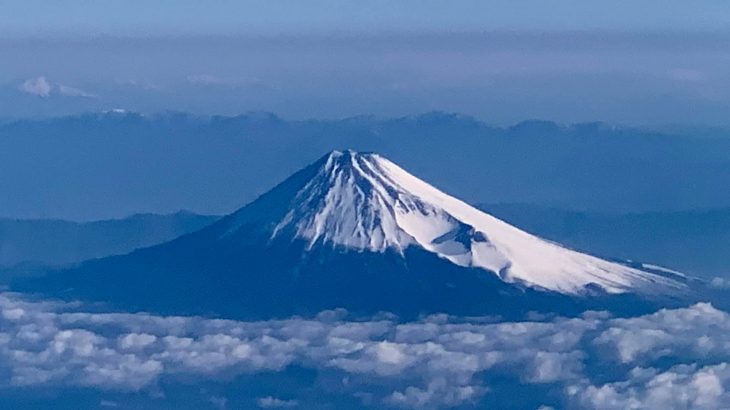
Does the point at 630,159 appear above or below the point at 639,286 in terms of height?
above


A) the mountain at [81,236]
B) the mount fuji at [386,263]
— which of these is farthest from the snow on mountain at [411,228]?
the mountain at [81,236]

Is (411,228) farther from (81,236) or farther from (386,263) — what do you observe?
(81,236)

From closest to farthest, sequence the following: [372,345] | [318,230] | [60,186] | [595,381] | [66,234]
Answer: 1. [595,381]
2. [372,345]
3. [318,230]
4. [66,234]
5. [60,186]

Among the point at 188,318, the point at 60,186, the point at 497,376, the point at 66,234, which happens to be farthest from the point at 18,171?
the point at 497,376

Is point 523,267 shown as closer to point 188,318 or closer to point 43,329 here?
point 188,318

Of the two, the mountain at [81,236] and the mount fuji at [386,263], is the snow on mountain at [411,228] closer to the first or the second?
the mount fuji at [386,263]

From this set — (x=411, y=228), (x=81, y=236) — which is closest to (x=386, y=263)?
(x=411, y=228)
